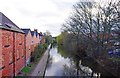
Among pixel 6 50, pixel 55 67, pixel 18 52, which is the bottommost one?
pixel 55 67

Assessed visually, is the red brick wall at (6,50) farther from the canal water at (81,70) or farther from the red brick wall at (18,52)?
the canal water at (81,70)

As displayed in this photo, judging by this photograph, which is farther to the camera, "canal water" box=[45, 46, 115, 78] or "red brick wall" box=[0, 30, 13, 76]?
"canal water" box=[45, 46, 115, 78]

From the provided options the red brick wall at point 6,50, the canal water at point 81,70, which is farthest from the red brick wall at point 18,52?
the canal water at point 81,70

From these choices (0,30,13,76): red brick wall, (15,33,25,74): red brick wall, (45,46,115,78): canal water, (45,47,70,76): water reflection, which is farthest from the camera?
(45,47,70,76): water reflection

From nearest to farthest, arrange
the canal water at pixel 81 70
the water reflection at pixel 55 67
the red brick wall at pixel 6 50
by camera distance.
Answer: the red brick wall at pixel 6 50, the canal water at pixel 81 70, the water reflection at pixel 55 67

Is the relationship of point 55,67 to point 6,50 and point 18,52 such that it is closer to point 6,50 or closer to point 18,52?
point 18,52

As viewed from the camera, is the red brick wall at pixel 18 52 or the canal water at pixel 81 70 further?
the canal water at pixel 81 70

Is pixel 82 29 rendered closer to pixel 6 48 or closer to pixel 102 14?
pixel 102 14

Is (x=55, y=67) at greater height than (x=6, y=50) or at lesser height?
lesser

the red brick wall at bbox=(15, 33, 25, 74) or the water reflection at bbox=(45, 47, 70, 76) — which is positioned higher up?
the red brick wall at bbox=(15, 33, 25, 74)

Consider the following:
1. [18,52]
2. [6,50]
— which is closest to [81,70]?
[18,52]

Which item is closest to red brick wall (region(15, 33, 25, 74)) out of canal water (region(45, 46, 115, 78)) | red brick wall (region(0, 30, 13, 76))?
red brick wall (region(0, 30, 13, 76))

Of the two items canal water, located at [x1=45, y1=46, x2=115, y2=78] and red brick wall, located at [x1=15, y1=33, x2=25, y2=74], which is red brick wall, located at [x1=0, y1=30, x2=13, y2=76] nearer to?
red brick wall, located at [x1=15, y1=33, x2=25, y2=74]

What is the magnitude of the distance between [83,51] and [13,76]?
21.6m
